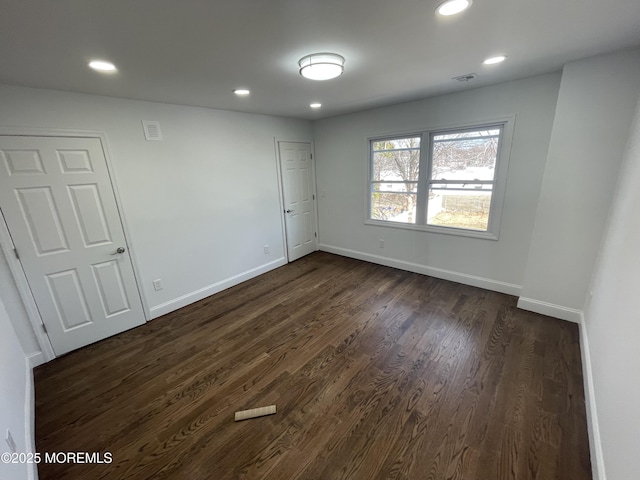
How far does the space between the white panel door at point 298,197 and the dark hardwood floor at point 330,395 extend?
6.03ft

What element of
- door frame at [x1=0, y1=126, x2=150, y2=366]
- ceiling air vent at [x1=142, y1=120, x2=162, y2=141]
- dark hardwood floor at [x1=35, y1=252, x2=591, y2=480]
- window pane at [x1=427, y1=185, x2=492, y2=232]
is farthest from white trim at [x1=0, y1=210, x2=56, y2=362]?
window pane at [x1=427, y1=185, x2=492, y2=232]

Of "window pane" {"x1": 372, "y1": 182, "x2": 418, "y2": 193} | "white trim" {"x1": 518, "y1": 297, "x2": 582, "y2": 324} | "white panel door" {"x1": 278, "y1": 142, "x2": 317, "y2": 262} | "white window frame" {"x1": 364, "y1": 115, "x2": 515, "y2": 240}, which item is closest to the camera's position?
"white trim" {"x1": 518, "y1": 297, "x2": 582, "y2": 324}

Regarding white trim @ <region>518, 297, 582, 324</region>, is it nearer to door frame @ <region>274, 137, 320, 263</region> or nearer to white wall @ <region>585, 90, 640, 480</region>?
white wall @ <region>585, 90, 640, 480</region>

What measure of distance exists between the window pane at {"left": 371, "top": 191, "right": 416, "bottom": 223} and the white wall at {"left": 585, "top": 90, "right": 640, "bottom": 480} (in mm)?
2086

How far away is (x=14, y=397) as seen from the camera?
64.7 inches

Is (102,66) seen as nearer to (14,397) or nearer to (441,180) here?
(14,397)

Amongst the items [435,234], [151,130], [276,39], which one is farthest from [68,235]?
[435,234]

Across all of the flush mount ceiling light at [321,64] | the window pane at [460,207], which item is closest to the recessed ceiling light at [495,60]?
the flush mount ceiling light at [321,64]

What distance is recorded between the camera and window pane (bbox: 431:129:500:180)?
10.2 feet

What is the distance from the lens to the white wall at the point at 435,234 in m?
2.79

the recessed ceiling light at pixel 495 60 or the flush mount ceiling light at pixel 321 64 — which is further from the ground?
the recessed ceiling light at pixel 495 60

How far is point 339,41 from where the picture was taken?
1672 mm

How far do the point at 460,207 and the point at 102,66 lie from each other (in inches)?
153

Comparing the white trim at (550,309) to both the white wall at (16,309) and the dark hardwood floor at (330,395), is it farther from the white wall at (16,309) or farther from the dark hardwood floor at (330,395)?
the white wall at (16,309)
